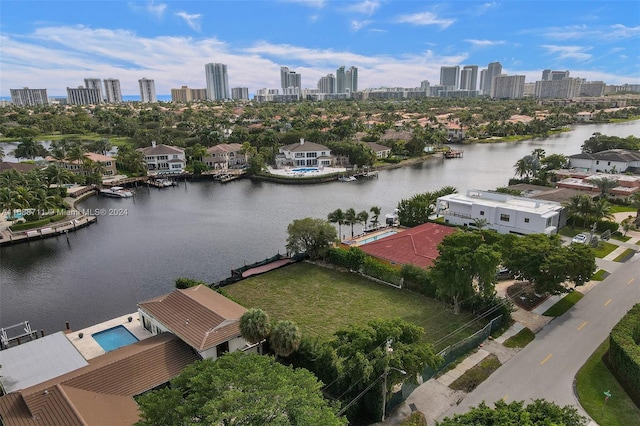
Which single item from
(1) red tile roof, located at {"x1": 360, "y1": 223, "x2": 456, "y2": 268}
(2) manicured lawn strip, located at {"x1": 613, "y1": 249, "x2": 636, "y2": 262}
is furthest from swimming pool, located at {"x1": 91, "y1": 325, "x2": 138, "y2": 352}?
(2) manicured lawn strip, located at {"x1": 613, "y1": 249, "x2": 636, "y2": 262}

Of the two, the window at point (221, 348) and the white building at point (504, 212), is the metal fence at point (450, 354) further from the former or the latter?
the white building at point (504, 212)

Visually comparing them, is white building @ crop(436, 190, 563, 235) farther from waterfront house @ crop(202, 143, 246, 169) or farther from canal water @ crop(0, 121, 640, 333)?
waterfront house @ crop(202, 143, 246, 169)

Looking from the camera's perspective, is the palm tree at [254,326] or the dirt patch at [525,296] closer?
the palm tree at [254,326]

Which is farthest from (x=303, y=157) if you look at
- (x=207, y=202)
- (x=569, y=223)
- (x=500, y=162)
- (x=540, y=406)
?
(x=540, y=406)

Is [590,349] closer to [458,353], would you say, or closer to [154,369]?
[458,353]

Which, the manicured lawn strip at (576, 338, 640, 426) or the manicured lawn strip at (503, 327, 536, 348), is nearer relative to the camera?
the manicured lawn strip at (576, 338, 640, 426)

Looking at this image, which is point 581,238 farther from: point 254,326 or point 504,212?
point 254,326

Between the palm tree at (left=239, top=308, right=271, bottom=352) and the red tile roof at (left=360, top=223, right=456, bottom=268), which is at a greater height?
the palm tree at (left=239, top=308, right=271, bottom=352)

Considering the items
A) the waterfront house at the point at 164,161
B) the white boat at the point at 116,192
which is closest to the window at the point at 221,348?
the white boat at the point at 116,192
